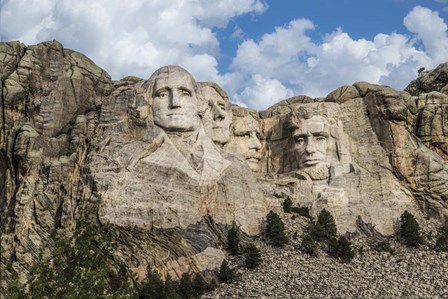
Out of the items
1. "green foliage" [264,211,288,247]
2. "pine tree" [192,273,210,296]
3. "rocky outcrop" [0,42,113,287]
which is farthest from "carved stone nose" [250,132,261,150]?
"pine tree" [192,273,210,296]

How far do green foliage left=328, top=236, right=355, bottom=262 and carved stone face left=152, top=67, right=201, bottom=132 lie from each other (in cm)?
1007

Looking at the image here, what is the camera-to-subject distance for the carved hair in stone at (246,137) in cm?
4981

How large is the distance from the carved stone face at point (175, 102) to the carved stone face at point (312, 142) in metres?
7.59

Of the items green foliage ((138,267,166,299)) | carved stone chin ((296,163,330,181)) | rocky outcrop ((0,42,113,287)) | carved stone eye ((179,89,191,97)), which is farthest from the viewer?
carved stone chin ((296,163,330,181))

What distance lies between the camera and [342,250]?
4275cm

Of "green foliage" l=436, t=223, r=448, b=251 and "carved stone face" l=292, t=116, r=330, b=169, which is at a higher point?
"carved stone face" l=292, t=116, r=330, b=169

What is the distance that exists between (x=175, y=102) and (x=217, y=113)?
4.47 meters

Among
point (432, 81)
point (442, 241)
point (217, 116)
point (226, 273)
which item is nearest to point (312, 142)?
point (217, 116)

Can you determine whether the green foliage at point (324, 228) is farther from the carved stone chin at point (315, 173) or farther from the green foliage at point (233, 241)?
the green foliage at point (233, 241)

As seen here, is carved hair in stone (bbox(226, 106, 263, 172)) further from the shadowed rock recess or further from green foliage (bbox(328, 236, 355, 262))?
green foliage (bbox(328, 236, 355, 262))

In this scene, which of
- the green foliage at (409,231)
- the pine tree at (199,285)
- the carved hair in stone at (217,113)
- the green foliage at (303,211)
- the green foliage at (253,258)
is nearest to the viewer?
the pine tree at (199,285)

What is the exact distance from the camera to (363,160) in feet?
160

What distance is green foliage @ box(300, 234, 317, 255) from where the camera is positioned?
42281 millimetres

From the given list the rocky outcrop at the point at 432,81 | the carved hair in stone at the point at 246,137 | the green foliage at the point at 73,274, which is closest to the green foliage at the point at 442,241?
the carved hair in stone at the point at 246,137
